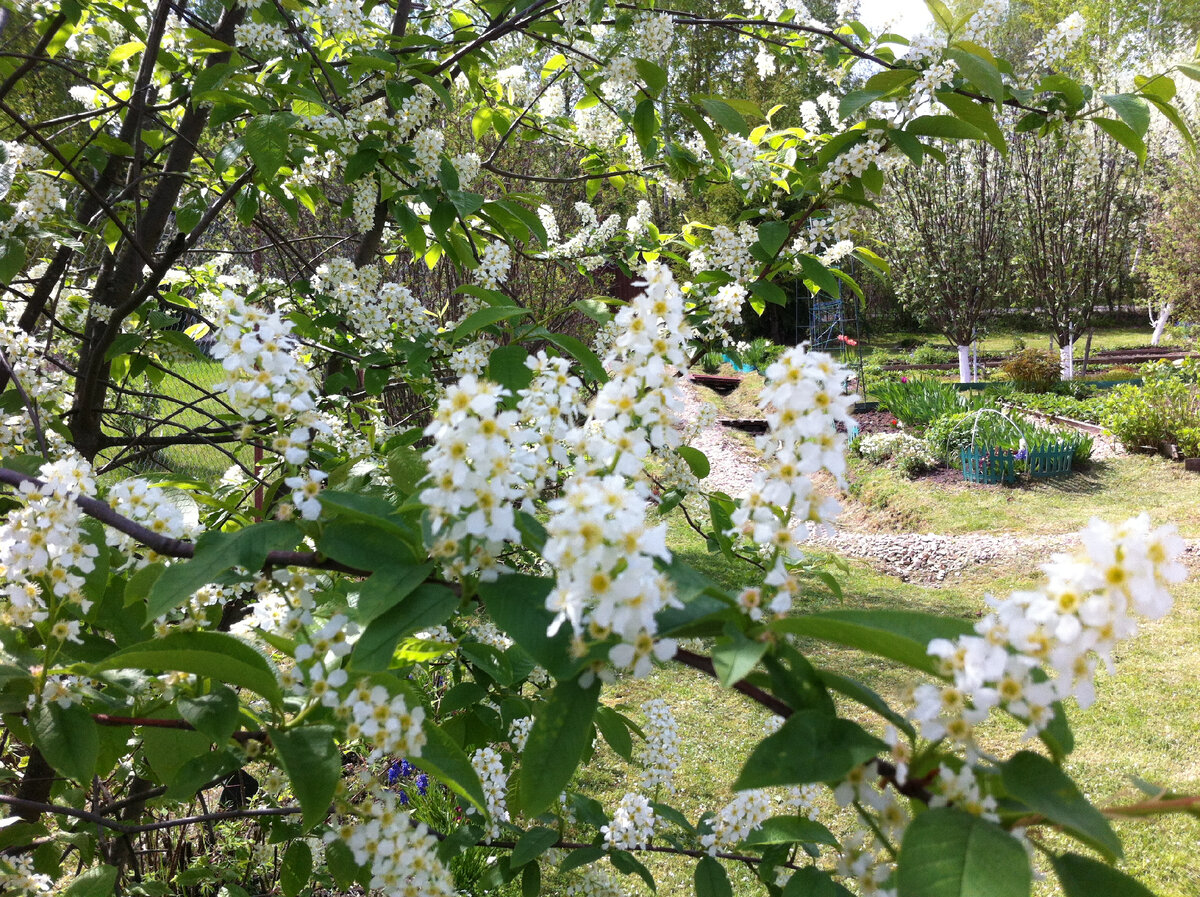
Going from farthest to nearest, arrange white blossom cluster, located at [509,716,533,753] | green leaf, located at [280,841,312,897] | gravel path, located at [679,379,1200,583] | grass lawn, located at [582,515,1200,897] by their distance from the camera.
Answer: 1. gravel path, located at [679,379,1200,583]
2. grass lawn, located at [582,515,1200,897]
3. white blossom cluster, located at [509,716,533,753]
4. green leaf, located at [280,841,312,897]

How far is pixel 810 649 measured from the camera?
5.60 meters

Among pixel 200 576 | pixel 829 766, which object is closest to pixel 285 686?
pixel 200 576

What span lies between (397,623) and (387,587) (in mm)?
34

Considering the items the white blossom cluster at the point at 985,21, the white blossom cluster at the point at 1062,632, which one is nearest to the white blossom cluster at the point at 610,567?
the white blossom cluster at the point at 1062,632

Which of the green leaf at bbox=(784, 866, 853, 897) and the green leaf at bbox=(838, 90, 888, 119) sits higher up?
the green leaf at bbox=(838, 90, 888, 119)

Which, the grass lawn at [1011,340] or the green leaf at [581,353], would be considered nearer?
the green leaf at [581,353]

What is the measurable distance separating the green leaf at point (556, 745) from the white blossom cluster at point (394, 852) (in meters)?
0.41

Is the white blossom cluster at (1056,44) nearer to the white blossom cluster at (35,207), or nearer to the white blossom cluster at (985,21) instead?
the white blossom cluster at (985,21)

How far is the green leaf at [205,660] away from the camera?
0.77m

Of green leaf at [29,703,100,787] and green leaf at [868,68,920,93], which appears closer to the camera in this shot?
green leaf at [29,703,100,787]

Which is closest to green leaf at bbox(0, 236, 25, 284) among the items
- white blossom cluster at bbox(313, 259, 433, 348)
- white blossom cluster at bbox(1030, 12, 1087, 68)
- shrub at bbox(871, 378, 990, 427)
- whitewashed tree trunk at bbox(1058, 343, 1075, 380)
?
white blossom cluster at bbox(313, 259, 433, 348)

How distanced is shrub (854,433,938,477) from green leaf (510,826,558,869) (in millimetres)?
9100

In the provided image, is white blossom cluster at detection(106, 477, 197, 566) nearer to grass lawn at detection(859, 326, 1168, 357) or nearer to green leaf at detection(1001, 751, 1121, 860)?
green leaf at detection(1001, 751, 1121, 860)

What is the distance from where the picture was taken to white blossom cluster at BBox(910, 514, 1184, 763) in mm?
563
